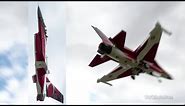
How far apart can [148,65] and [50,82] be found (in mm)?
11551

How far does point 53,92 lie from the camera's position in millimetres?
46188

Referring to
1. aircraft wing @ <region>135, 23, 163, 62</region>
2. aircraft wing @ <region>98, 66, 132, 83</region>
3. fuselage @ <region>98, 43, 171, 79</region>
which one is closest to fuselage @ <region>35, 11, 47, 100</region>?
fuselage @ <region>98, 43, 171, 79</region>

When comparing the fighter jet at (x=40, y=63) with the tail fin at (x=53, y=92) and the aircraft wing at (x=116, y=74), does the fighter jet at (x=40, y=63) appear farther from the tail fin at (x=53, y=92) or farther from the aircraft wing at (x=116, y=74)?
the aircraft wing at (x=116, y=74)

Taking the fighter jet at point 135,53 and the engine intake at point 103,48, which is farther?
the fighter jet at point 135,53

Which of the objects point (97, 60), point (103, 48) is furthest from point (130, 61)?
point (97, 60)

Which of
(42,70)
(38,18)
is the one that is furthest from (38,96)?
(38,18)

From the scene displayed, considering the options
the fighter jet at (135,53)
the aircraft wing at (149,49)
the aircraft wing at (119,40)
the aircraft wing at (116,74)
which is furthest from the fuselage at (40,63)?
the aircraft wing at (149,49)

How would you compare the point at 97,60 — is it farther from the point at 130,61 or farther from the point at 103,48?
the point at 103,48

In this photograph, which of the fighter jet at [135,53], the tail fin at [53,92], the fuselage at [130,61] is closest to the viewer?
the fuselage at [130,61]

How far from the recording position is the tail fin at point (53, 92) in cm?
4553

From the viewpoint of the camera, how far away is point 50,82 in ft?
151

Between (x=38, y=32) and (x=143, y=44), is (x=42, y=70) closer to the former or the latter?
(x=38, y=32)

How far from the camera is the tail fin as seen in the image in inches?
1793

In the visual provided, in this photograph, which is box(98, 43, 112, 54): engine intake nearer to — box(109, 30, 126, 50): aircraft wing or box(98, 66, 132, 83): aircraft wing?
box(109, 30, 126, 50): aircraft wing
